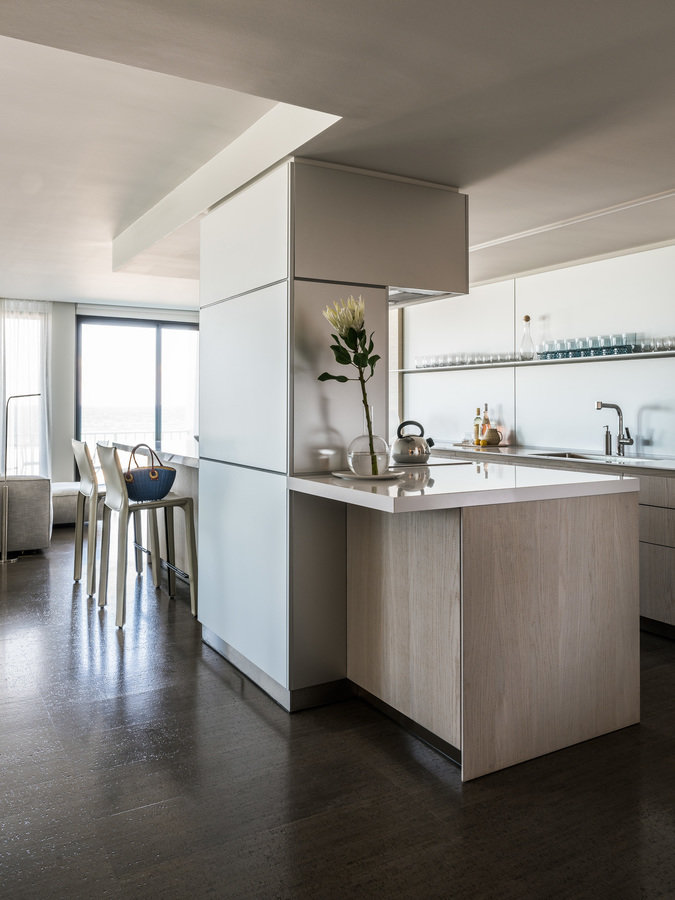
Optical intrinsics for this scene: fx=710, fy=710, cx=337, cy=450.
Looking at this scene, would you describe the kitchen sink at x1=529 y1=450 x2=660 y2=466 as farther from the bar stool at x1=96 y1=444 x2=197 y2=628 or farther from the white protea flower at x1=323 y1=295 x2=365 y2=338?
the bar stool at x1=96 y1=444 x2=197 y2=628

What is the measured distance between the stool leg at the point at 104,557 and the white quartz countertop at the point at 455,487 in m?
1.87

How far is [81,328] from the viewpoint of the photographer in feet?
28.0

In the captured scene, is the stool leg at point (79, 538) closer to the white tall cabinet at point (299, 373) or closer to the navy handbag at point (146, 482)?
the navy handbag at point (146, 482)

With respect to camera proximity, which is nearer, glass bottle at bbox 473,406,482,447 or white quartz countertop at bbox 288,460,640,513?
white quartz countertop at bbox 288,460,640,513

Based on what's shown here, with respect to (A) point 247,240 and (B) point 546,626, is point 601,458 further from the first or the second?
(A) point 247,240

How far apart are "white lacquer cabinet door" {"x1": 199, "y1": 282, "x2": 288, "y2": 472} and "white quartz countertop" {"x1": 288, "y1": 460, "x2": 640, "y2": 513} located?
309 mm

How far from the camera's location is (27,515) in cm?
580

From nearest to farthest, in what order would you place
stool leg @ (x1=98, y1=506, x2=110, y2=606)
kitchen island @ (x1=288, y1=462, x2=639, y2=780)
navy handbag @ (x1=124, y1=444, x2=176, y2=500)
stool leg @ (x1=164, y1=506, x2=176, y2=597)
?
1. kitchen island @ (x1=288, y1=462, x2=639, y2=780)
2. navy handbag @ (x1=124, y1=444, x2=176, y2=500)
3. stool leg @ (x1=98, y1=506, x2=110, y2=606)
4. stool leg @ (x1=164, y1=506, x2=176, y2=597)

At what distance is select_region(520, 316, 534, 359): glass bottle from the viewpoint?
529 centimetres

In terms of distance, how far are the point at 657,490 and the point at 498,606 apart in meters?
1.81

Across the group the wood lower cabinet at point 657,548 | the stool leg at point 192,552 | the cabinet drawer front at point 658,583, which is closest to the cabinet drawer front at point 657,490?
the wood lower cabinet at point 657,548

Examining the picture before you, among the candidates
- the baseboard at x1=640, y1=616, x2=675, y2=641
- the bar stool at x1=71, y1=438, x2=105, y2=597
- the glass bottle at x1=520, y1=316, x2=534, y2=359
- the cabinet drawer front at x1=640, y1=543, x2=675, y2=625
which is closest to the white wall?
the glass bottle at x1=520, y1=316, x2=534, y2=359

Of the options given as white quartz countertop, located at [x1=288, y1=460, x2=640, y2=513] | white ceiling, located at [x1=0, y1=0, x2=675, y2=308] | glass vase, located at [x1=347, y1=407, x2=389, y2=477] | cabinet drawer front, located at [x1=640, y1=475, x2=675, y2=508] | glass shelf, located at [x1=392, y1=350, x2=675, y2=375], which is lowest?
cabinet drawer front, located at [x1=640, y1=475, x2=675, y2=508]

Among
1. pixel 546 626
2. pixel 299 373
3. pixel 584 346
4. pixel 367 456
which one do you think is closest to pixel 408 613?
pixel 546 626
